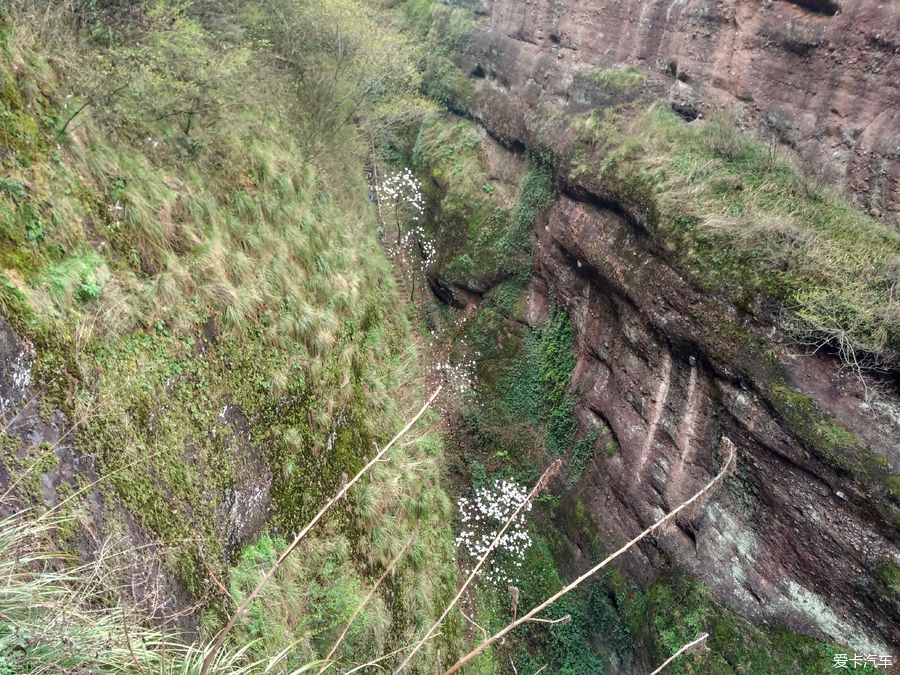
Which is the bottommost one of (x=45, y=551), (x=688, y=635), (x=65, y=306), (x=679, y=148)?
(x=688, y=635)

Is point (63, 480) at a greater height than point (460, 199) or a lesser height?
greater

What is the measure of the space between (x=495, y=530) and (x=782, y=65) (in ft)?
38.0

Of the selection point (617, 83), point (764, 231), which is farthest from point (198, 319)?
point (617, 83)

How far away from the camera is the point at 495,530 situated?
41.7ft

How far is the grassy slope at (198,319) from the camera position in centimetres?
476

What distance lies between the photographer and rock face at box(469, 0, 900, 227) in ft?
32.3

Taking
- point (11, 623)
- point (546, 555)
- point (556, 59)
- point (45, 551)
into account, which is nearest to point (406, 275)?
point (556, 59)

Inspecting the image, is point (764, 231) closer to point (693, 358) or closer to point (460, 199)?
point (693, 358)

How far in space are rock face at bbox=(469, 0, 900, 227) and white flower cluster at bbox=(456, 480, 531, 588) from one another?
9280 mm

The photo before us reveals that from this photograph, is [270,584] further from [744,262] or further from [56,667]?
[744,262]

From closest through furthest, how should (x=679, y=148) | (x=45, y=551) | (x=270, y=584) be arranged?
(x=45, y=551) → (x=270, y=584) → (x=679, y=148)

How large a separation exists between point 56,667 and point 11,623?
257mm

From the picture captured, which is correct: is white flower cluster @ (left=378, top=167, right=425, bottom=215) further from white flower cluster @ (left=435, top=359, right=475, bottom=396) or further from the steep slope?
white flower cluster @ (left=435, top=359, right=475, bottom=396)

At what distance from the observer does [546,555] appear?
41.3 feet
